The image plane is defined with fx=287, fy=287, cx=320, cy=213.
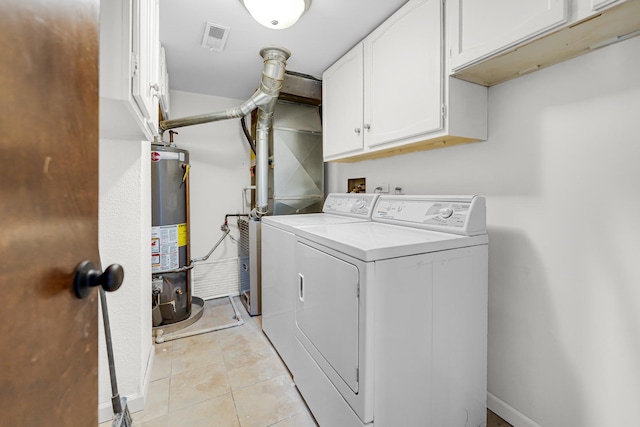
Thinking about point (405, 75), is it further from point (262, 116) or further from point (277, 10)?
point (262, 116)

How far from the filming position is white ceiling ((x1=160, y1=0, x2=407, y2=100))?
71.6 inches

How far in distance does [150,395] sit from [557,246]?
2383mm

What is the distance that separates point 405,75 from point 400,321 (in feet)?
4.61

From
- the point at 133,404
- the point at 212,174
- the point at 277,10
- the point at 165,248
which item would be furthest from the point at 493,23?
the point at 212,174

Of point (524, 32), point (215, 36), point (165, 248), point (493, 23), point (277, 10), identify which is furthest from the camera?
point (165, 248)

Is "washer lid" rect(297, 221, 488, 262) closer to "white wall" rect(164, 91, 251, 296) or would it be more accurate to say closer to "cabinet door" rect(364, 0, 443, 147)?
"cabinet door" rect(364, 0, 443, 147)

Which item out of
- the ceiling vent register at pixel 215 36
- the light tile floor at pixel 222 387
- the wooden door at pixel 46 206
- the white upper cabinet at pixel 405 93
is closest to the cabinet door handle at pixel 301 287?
the light tile floor at pixel 222 387

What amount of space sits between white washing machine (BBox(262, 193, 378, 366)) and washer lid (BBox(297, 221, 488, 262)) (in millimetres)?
330

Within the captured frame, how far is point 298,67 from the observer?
8.72 ft

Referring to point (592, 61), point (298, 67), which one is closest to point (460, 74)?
point (592, 61)

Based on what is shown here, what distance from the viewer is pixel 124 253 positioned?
1.58m

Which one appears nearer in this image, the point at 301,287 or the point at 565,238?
the point at 565,238

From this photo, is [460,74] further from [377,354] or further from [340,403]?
[340,403]

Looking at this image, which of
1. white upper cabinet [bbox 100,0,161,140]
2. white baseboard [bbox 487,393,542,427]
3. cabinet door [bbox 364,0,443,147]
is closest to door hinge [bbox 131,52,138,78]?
white upper cabinet [bbox 100,0,161,140]
